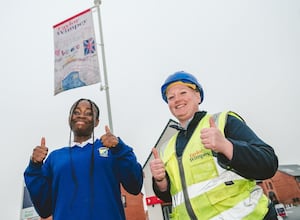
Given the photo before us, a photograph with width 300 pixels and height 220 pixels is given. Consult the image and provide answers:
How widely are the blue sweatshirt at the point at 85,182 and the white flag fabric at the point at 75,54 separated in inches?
121

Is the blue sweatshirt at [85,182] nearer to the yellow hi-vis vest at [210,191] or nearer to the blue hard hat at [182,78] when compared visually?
the yellow hi-vis vest at [210,191]

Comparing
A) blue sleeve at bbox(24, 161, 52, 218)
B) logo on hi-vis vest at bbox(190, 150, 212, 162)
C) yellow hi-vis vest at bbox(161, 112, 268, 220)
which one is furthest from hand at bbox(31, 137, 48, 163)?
logo on hi-vis vest at bbox(190, 150, 212, 162)

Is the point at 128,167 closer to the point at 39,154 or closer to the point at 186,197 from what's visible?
the point at 186,197

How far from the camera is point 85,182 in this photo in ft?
7.99

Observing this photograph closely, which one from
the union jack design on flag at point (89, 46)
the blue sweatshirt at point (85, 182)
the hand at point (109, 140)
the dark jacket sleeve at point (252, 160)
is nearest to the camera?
the dark jacket sleeve at point (252, 160)

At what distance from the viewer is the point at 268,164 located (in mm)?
1600

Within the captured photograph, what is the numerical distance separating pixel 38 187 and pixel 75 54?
4.05 m

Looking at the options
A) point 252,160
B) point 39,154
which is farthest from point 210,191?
point 39,154

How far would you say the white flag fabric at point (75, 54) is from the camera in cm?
550

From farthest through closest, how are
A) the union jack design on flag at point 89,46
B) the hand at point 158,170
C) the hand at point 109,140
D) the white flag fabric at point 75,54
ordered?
1. the union jack design on flag at point 89,46
2. the white flag fabric at point 75,54
3. the hand at point 109,140
4. the hand at point 158,170

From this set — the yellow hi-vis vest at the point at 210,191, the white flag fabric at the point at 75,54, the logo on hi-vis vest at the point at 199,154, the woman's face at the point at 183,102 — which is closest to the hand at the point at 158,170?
the yellow hi-vis vest at the point at 210,191

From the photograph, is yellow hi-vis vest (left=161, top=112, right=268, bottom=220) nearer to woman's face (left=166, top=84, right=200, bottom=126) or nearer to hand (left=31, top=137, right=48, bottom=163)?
woman's face (left=166, top=84, right=200, bottom=126)

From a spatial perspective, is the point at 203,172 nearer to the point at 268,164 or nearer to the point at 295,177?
the point at 268,164

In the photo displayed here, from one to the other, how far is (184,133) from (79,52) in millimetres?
4426
